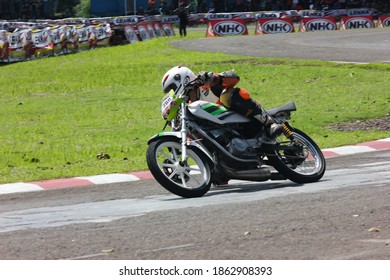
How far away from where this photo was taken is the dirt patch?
578 inches

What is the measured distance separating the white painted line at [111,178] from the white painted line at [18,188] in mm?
746

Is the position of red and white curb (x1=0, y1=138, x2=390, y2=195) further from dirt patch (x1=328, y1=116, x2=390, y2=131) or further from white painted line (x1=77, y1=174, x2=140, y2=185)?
dirt patch (x1=328, y1=116, x2=390, y2=131)

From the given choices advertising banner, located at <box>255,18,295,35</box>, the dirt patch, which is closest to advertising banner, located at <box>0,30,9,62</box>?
advertising banner, located at <box>255,18,295,35</box>

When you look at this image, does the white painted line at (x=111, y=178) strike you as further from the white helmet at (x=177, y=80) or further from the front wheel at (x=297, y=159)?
the front wheel at (x=297, y=159)

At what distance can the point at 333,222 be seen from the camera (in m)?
7.11

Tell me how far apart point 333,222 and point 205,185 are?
6.91ft

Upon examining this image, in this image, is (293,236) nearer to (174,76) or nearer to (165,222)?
(165,222)

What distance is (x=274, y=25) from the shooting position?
4391cm

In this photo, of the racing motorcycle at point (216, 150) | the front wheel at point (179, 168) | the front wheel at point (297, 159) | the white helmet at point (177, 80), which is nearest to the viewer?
the front wheel at point (179, 168)

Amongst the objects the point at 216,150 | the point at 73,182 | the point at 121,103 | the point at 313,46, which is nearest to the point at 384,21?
the point at 313,46

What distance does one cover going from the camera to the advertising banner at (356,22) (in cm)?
4481

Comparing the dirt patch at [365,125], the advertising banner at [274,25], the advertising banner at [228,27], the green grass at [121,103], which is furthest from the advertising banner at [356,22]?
the dirt patch at [365,125]

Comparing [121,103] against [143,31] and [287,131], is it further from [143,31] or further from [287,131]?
[143,31]

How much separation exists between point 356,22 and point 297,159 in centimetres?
3661
